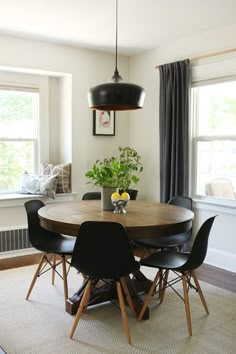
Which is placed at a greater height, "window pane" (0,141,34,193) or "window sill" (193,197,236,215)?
"window pane" (0,141,34,193)

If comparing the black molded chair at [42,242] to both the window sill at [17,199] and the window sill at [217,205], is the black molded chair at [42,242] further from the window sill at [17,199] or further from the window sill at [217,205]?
the window sill at [217,205]

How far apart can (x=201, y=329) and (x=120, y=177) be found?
53.1 inches

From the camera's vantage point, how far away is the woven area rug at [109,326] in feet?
8.36

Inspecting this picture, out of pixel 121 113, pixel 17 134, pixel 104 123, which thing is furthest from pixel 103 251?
pixel 121 113

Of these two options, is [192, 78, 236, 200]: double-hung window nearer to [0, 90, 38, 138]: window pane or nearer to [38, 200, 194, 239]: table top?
[38, 200, 194, 239]: table top

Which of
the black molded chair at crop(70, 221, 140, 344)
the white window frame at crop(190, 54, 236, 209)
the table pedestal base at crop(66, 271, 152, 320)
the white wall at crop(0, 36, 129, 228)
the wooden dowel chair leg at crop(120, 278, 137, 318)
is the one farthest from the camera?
the white wall at crop(0, 36, 129, 228)

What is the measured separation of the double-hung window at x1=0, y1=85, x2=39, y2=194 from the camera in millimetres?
4883

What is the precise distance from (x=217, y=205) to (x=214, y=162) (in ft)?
1.66

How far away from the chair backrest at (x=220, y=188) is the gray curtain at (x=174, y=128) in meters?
0.26

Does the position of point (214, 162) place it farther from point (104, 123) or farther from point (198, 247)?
point (198, 247)

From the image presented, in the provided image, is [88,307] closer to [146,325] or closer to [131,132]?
[146,325]

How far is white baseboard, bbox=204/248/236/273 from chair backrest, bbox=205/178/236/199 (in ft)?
2.03

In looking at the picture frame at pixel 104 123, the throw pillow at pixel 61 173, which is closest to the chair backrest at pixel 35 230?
the throw pillow at pixel 61 173

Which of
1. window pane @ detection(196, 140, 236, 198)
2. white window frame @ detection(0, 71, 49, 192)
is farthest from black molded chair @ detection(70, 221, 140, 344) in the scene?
white window frame @ detection(0, 71, 49, 192)
